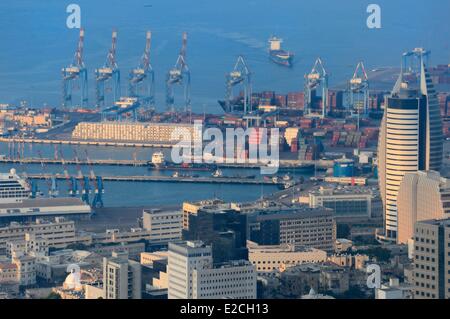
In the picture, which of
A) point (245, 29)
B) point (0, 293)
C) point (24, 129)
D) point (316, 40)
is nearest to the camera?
point (0, 293)

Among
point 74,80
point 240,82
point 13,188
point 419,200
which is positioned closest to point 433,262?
point 419,200

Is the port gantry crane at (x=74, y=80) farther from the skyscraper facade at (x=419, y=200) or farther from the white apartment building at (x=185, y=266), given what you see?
the white apartment building at (x=185, y=266)

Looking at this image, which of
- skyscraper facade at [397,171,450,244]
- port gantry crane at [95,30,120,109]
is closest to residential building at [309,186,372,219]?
skyscraper facade at [397,171,450,244]

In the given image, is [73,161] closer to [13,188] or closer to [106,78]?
[13,188]

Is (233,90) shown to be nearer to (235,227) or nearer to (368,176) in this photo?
(368,176)

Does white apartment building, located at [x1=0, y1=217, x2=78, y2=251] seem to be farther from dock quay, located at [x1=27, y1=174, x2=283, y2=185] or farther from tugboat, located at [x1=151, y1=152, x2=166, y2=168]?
tugboat, located at [x1=151, y1=152, x2=166, y2=168]
